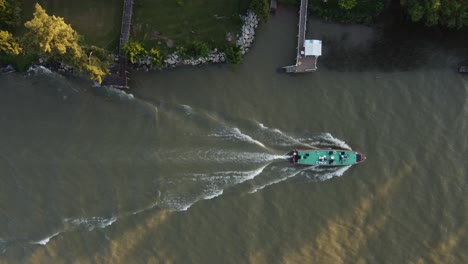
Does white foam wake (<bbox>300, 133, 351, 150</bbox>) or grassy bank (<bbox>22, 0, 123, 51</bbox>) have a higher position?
grassy bank (<bbox>22, 0, 123, 51</bbox>)

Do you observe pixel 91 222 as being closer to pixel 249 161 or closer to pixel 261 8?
pixel 249 161

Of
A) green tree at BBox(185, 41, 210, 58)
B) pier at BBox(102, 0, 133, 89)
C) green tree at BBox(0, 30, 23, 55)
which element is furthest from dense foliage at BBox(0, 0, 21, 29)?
green tree at BBox(185, 41, 210, 58)

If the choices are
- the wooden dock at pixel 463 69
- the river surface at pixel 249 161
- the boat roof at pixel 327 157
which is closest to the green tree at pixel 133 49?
the river surface at pixel 249 161

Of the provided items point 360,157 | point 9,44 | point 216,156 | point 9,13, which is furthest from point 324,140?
point 9,13

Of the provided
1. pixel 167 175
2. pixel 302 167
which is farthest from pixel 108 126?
pixel 302 167

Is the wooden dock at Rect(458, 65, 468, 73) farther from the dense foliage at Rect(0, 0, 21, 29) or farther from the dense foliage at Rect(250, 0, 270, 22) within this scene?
the dense foliage at Rect(0, 0, 21, 29)

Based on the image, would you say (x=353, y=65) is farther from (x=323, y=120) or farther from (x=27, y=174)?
(x=27, y=174)

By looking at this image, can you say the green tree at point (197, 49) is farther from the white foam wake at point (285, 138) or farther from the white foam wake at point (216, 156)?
the white foam wake at point (285, 138)
